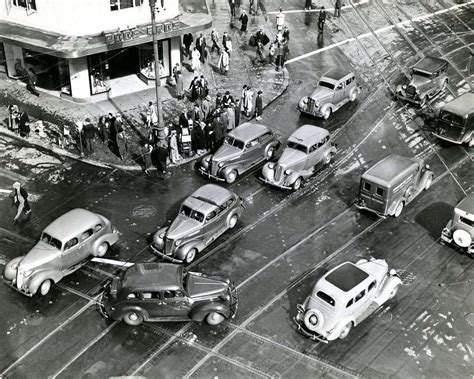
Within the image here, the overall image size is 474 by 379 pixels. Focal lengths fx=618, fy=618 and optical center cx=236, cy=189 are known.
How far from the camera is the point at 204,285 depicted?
19.5 meters

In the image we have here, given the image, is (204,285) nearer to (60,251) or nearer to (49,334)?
(49,334)

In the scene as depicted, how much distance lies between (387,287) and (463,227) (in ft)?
14.1

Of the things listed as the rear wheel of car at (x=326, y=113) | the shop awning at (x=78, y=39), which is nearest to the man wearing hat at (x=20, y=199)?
the shop awning at (x=78, y=39)

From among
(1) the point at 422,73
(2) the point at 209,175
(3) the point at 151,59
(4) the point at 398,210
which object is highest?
(1) the point at 422,73

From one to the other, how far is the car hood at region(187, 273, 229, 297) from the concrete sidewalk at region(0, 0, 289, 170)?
9.52 meters

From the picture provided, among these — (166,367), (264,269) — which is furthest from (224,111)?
(166,367)

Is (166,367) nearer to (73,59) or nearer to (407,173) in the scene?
(407,173)

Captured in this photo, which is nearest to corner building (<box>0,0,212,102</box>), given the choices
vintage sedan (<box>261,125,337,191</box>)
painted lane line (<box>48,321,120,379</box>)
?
vintage sedan (<box>261,125,337,191</box>)

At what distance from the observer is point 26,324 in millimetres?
19344

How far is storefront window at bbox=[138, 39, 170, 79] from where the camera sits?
35125mm

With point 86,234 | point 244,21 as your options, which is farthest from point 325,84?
point 86,234

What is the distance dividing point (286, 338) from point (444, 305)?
18.2 feet

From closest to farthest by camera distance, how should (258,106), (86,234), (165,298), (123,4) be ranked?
(165,298), (86,234), (258,106), (123,4)

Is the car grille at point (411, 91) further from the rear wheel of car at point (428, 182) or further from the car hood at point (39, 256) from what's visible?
the car hood at point (39, 256)
